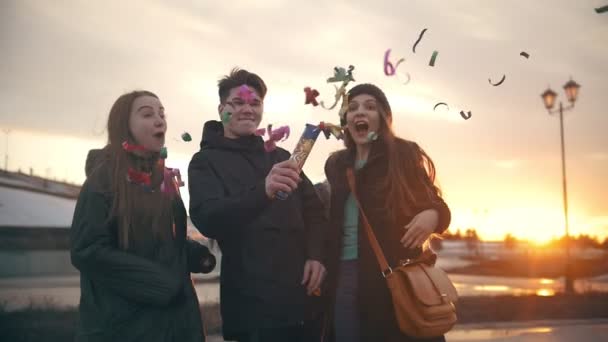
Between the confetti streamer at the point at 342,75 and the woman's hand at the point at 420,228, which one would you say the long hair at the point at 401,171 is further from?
the confetti streamer at the point at 342,75

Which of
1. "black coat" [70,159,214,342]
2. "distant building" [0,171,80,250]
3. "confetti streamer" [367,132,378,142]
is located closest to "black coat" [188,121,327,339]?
"black coat" [70,159,214,342]

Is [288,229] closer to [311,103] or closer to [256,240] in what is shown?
[256,240]

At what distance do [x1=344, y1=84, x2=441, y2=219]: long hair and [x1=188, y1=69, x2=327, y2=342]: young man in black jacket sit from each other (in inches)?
17.3

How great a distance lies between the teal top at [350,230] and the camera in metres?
3.46

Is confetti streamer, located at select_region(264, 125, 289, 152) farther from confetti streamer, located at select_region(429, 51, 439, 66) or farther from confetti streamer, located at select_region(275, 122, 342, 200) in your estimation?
confetti streamer, located at select_region(429, 51, 439, 66)

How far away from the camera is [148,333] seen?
283cm

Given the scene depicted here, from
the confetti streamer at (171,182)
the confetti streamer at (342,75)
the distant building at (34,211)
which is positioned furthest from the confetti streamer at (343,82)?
the distant building at (34,211)

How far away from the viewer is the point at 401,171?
11.6 feet

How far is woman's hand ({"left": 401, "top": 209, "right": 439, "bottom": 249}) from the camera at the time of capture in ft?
10.9

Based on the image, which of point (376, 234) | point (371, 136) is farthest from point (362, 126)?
point (376, 234)

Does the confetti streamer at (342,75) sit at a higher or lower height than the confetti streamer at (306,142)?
higher

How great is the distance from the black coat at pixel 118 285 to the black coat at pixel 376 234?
0.94m

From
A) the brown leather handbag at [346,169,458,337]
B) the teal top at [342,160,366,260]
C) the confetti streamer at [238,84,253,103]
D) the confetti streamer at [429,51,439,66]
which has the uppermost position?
the confetti streamer at [429,51,439,66]

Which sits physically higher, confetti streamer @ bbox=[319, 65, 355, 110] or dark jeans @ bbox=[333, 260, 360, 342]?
confetti streamer @ bbox=[319, 65, 355, 110]
